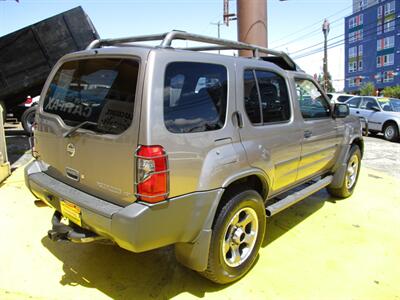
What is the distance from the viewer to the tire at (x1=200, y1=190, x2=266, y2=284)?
9.08 ft

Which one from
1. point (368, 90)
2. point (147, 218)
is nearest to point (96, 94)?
point (147, 218)

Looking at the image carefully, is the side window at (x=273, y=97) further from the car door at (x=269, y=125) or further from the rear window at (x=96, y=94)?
the rear window at (x=96, y=94)

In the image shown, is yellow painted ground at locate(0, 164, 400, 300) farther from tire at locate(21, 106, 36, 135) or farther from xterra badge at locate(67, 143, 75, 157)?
tire at locate(21, 106, 36, 135)

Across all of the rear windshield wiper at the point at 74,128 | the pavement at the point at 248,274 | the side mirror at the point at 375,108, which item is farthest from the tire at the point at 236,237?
the side mirror at the point at 375,108

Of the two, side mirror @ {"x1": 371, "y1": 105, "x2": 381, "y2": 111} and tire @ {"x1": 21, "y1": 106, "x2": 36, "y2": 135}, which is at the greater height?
tire @ {"x1": 21, "y1": 106, "x2": 36, "y2": 135}

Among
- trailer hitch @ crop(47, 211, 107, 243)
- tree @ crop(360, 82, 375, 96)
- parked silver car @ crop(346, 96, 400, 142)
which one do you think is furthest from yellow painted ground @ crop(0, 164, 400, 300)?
tree @ crop(360, 82, 375, 96)

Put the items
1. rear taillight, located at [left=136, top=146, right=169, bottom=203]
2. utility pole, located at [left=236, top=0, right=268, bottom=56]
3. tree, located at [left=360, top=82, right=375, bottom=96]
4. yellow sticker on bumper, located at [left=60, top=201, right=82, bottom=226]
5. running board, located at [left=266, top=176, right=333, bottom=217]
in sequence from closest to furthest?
rear taillight, located at [left=136, top=146, right=169, bottom=203]
yellow sticker on bumper, located at [left=60, top=201, right=82, bottom=226]
running board, located at [left=266, top=176, right=333, bottom=217]
utility pole, located at [left=236, top=0, right=268, bottom=56]
tree, located at [left=360, top=82, right=375, bottom=96]

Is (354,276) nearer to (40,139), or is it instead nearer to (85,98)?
(85,98)

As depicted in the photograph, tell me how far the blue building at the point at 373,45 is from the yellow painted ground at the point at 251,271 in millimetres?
54053

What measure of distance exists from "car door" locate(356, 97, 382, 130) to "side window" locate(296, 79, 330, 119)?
944 centimetres

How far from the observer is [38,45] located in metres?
9.23

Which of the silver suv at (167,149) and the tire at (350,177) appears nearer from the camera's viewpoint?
the silver suv at (167,149)

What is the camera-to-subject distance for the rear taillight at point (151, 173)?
2.27m

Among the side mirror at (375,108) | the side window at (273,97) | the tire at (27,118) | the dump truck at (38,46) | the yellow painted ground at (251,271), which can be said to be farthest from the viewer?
the side mirror at (375,108)
